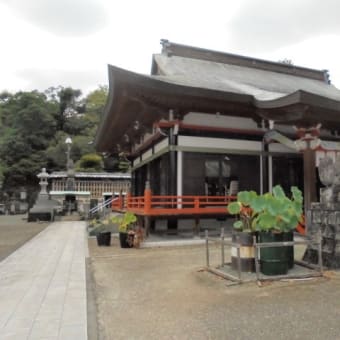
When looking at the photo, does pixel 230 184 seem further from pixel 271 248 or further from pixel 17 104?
pixel 17 104

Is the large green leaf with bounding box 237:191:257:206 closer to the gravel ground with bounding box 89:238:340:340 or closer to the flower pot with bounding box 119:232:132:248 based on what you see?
the gravel ground with bounding box 89:238:340:340

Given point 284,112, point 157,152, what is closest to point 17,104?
point 157,152

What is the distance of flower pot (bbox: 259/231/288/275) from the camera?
5496 millimetres

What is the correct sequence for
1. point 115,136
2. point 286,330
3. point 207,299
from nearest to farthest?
1. point 286,330
2. point 207,299
3. point 115,136

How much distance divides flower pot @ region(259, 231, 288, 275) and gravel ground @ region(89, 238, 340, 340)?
284 millimetres

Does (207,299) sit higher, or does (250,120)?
(250,120)

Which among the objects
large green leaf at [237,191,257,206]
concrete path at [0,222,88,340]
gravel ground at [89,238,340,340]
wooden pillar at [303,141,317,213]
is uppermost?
wooden pillar at [303,141,317,213]

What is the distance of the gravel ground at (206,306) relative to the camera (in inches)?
138

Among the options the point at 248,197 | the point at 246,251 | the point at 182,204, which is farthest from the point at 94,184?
the point at 248,197

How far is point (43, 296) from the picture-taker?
16.1ft

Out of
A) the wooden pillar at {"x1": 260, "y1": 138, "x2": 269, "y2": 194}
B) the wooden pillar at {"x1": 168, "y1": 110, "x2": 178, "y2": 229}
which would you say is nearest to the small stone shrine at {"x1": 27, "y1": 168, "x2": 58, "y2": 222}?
the wooden pillar at {"x1": 168, "y1": 110, "x2": 178, "y2": 229}

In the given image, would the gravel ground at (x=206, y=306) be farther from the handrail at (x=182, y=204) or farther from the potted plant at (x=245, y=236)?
the handrail at (x=182, y=204)

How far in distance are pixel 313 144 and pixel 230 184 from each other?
2.92m

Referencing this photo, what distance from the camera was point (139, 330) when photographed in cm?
358
